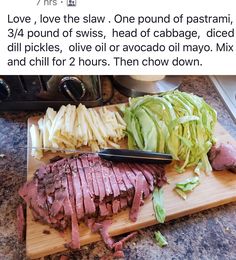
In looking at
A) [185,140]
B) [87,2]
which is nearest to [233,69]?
[185,140]

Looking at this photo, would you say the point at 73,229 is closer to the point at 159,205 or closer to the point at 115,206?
the point at 115,206

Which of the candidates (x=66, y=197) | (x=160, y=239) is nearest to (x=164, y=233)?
(x=160, y=239)

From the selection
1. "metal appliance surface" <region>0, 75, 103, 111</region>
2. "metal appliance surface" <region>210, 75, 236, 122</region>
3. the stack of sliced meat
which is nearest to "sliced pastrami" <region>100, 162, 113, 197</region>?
the stack of sliced meat

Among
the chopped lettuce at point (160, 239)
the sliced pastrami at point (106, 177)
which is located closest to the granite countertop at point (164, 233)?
the chopped lettuce at point (160, 239)

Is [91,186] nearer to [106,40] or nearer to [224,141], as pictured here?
→ [106,40]

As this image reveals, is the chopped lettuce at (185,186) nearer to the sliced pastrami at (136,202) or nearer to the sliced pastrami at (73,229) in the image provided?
the sliced pastrami at (136,202)

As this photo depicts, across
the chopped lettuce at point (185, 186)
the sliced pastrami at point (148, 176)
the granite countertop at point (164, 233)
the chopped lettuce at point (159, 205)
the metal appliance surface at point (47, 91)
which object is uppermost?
the metal appliance surface at point (47, 91)
